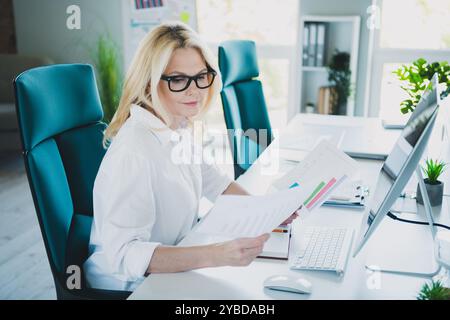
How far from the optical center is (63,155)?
4.93ft

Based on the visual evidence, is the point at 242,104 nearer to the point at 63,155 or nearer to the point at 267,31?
the point at 63,155

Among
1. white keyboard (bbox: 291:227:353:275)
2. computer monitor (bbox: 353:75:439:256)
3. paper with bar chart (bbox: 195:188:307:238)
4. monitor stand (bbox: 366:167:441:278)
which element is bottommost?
monitor stand (bbox: 366:167:441:278)

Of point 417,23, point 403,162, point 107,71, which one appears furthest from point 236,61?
point 107,71

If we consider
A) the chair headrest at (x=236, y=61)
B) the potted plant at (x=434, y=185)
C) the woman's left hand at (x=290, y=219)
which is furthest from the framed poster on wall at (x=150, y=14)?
the woman's left hand at (x=290, y=219)

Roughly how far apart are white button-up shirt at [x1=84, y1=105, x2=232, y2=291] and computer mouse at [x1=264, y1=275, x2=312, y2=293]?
29cm

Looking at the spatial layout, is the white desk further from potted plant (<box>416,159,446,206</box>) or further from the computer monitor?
potted plant (<box>416,159,446,206</box>)

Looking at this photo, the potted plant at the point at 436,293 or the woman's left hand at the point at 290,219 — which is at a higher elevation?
the potted plant at the point at 436,293

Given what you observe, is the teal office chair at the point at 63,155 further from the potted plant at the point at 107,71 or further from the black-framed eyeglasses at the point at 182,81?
the potted plant at the point at 107,71

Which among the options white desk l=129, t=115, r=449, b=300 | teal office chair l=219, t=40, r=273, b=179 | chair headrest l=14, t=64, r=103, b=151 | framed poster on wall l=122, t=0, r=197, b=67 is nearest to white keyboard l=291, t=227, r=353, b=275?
white desk l=129, t=115, r=449, b=300

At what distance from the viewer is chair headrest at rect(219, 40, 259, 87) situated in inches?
90.6

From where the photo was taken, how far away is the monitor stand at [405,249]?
1.23 m

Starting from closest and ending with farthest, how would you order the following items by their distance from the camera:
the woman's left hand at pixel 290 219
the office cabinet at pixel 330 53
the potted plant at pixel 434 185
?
the woman's left hand at pixel 290 219, the potted plant at pixel 434 185, the office cabinet at pixel 330 53

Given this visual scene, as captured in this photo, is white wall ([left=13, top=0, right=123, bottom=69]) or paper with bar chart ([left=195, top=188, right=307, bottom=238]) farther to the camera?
white wall ([left=13, top=0, right=123, bottom=69])
